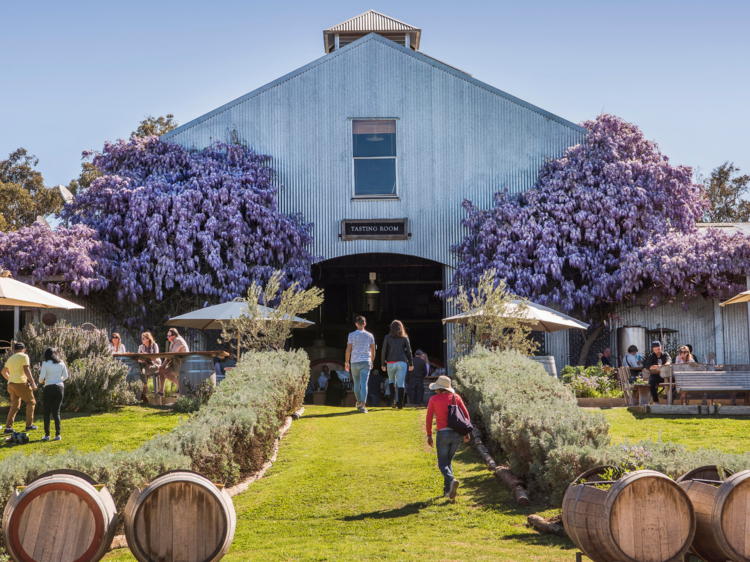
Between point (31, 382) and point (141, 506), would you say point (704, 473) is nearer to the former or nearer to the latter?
point (141, 506)

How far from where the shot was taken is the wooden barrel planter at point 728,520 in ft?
15.9

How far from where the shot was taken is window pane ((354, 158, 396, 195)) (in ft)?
65.9

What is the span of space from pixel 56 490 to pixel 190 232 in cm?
1475

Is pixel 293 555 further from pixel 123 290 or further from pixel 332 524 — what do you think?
pixel 123 290

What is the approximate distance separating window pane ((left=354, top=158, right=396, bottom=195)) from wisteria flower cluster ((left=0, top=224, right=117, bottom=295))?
644 centimetres

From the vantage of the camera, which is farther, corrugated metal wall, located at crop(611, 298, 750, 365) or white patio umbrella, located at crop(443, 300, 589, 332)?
corrugated metal wall, located at crop(611, 298, 750, 365)

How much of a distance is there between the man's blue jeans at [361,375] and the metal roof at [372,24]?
15.2 m

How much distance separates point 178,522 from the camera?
4.88 meters

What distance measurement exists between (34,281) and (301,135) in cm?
704

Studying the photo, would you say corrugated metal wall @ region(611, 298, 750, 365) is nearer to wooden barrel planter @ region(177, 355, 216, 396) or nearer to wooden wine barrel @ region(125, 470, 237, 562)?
wooden barrel planter @ region(177, 355, 216, 396)

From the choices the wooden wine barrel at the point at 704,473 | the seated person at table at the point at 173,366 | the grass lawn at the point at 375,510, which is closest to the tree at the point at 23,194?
the seated person at table at the point at 173,366

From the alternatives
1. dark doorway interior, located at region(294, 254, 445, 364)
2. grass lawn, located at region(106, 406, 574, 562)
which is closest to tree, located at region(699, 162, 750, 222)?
dark doorway interior, located at region(294, 254, 445, 364)

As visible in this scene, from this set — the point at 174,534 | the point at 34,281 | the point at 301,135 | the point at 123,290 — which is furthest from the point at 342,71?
the point at 174,534

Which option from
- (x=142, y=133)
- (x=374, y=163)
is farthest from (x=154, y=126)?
(x=374, y=163)
